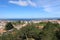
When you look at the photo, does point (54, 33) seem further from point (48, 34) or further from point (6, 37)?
point (6, 37)

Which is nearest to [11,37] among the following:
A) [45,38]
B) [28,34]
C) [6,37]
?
[6,37]

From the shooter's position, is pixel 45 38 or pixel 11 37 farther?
pixel 11 37

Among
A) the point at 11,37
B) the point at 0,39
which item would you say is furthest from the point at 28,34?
the point at 0,39

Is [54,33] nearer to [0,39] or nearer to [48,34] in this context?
[48,34]

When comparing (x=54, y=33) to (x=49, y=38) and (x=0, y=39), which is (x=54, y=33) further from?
(x=0, y=39)

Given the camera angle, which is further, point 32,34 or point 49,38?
point 32,34

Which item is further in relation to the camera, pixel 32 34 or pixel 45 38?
pixel 32 34

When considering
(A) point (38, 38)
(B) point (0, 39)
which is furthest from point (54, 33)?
(B) point (0, 39)
